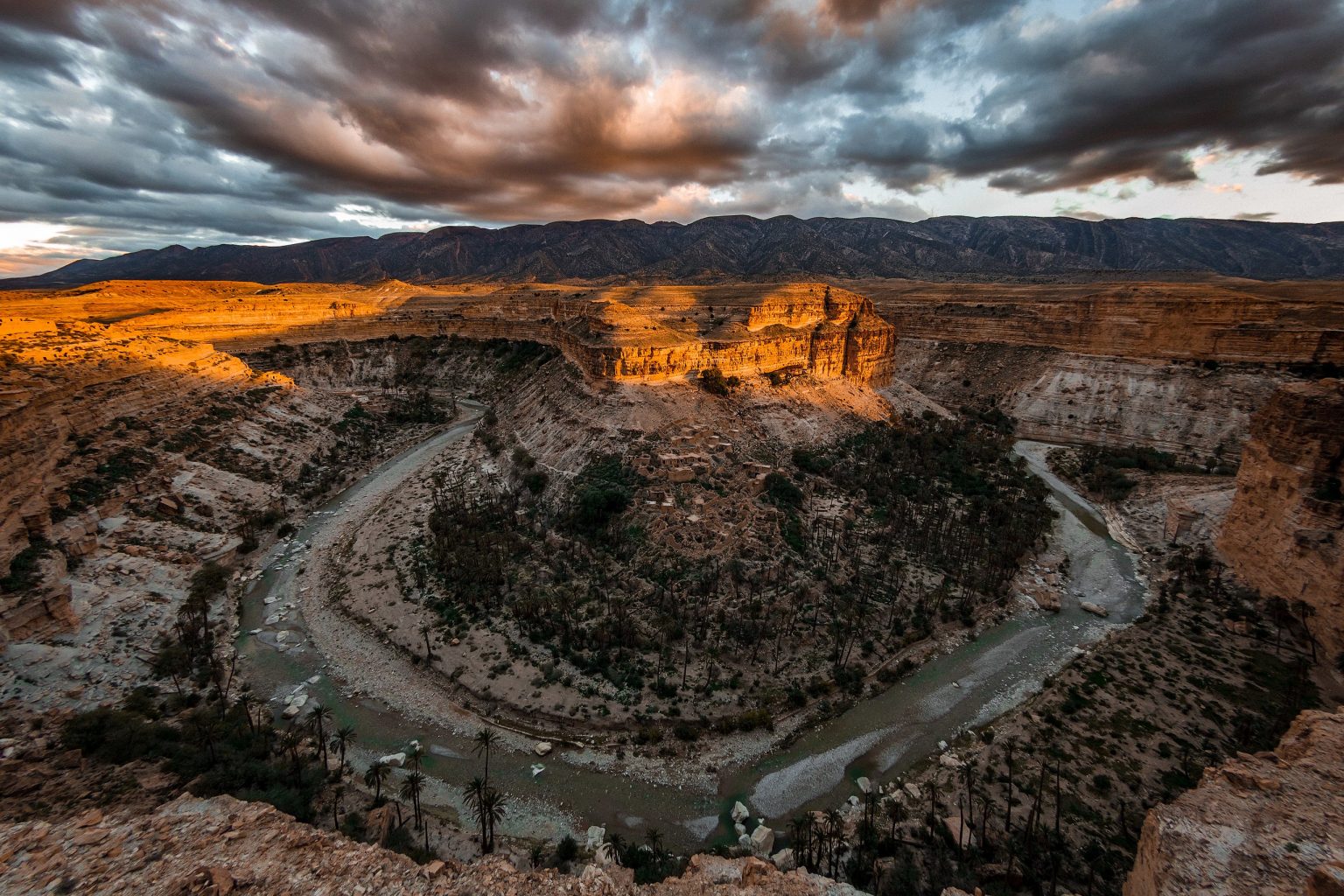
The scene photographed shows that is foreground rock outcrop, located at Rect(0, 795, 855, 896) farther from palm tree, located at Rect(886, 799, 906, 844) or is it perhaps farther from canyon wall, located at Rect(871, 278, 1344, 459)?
canyon wall, located at Rect(871, 278, 1344, 459)

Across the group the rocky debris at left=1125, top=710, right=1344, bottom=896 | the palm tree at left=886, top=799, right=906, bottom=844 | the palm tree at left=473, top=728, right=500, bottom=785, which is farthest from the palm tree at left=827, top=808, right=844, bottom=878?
the palm tree at left=473, top=728, right=500, bottom=785

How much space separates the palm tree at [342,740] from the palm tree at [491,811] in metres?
5.67

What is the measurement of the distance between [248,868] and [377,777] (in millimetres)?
8194

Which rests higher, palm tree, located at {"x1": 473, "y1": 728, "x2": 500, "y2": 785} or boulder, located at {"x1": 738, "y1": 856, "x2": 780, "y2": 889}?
boulder, located at {"x1": 738, "y1": 856, "x2": 780, "y2": 889}

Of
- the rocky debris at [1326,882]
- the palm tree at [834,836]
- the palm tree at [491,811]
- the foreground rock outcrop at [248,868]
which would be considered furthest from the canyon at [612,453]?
the palm tree at [491,811]

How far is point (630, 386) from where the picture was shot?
38.9 meters

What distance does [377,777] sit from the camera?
58.6 feet

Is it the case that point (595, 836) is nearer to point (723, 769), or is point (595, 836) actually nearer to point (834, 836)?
point (723, 769)

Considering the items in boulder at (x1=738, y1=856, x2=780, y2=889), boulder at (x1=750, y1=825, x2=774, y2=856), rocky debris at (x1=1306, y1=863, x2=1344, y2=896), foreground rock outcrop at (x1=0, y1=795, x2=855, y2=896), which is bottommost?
boulder at (x1=750, y1=825, x2=774, y2=856)

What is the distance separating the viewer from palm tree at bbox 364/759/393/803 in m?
17.6

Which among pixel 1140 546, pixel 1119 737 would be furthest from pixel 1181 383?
pixel 1119 737

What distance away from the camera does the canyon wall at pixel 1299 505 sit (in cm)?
2167

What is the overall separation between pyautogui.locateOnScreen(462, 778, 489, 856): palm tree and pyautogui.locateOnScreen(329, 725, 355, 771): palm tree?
14.9ft

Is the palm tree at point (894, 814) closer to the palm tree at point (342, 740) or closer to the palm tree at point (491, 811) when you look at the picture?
the palm tree at point (491, 811)
